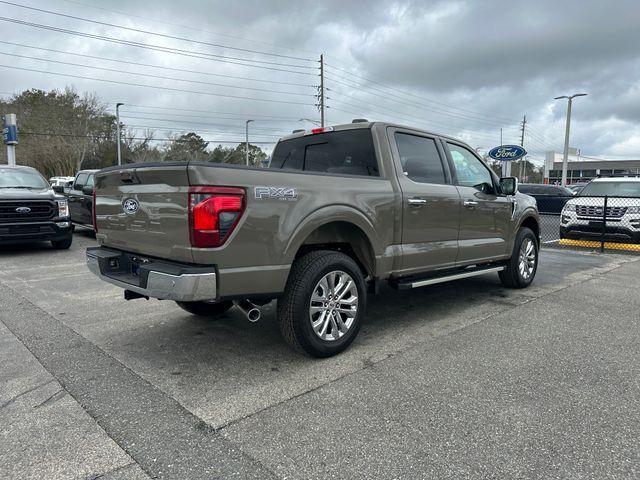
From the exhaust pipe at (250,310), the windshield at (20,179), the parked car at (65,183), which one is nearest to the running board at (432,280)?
the exhaust pipe at (250,310)

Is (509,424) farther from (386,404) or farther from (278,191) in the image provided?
(278,191)

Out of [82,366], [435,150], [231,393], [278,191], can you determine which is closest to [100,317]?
[82,366]

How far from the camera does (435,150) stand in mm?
5188

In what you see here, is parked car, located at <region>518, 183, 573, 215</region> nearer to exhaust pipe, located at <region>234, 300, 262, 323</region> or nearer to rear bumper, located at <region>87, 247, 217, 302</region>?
exhaust pipe, located at <region>234, 300, 262, 323</region>

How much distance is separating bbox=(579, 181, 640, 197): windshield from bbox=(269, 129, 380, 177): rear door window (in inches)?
365

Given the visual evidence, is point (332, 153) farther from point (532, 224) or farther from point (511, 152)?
point (511, 152)

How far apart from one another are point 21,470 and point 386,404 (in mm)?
2087

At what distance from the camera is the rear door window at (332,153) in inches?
179

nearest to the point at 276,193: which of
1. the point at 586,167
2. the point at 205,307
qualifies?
the point at 205,307

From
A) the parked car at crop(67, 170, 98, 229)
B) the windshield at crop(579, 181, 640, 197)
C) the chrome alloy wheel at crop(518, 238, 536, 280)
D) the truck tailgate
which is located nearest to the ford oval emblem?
the truck tailgate

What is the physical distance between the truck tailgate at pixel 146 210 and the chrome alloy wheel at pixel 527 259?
4.89 metres

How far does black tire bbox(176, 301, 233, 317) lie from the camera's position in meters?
4.88

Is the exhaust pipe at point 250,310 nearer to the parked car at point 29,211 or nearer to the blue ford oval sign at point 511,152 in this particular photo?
the parked car at point 29,211

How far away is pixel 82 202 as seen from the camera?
12.2 metres
